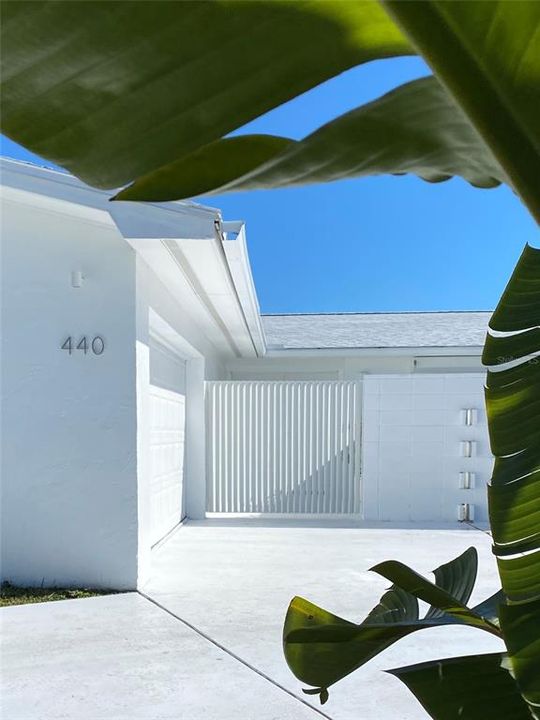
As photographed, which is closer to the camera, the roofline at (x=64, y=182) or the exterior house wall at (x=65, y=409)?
the roofline at (x=64, y=182)

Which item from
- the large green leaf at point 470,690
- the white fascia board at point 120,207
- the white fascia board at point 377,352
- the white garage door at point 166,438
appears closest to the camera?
the large green leaf at point 470,690

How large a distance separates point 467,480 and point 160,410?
16.2ft

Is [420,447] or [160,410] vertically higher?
[160,410]

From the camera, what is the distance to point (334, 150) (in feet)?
2.22

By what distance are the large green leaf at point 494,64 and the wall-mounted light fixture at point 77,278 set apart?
5.71 m

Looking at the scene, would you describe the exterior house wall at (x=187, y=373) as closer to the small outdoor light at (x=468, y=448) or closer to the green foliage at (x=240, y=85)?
the small outdoor light at (x=468, y=448)

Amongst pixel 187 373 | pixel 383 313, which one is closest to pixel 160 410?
pixel 187 373

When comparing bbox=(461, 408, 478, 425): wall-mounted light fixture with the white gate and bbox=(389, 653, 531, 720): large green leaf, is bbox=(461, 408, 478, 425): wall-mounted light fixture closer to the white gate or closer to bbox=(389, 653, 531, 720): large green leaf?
the white gate

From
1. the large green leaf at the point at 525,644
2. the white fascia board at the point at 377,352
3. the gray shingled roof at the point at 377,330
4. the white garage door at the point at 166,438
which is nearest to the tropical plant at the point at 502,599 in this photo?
the large green leaf at the point at 525,644

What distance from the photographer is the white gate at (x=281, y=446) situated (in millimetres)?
10672

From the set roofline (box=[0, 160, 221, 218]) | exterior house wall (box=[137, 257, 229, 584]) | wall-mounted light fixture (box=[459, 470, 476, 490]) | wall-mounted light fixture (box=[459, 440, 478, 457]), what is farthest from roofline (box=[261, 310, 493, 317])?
roofline (box=[0, 160, 221, 218])

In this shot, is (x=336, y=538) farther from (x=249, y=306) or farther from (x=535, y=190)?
(x=535, y=190)

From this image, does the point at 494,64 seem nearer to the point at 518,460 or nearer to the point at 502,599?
the point at 518,460

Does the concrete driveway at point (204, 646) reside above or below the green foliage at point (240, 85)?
below
